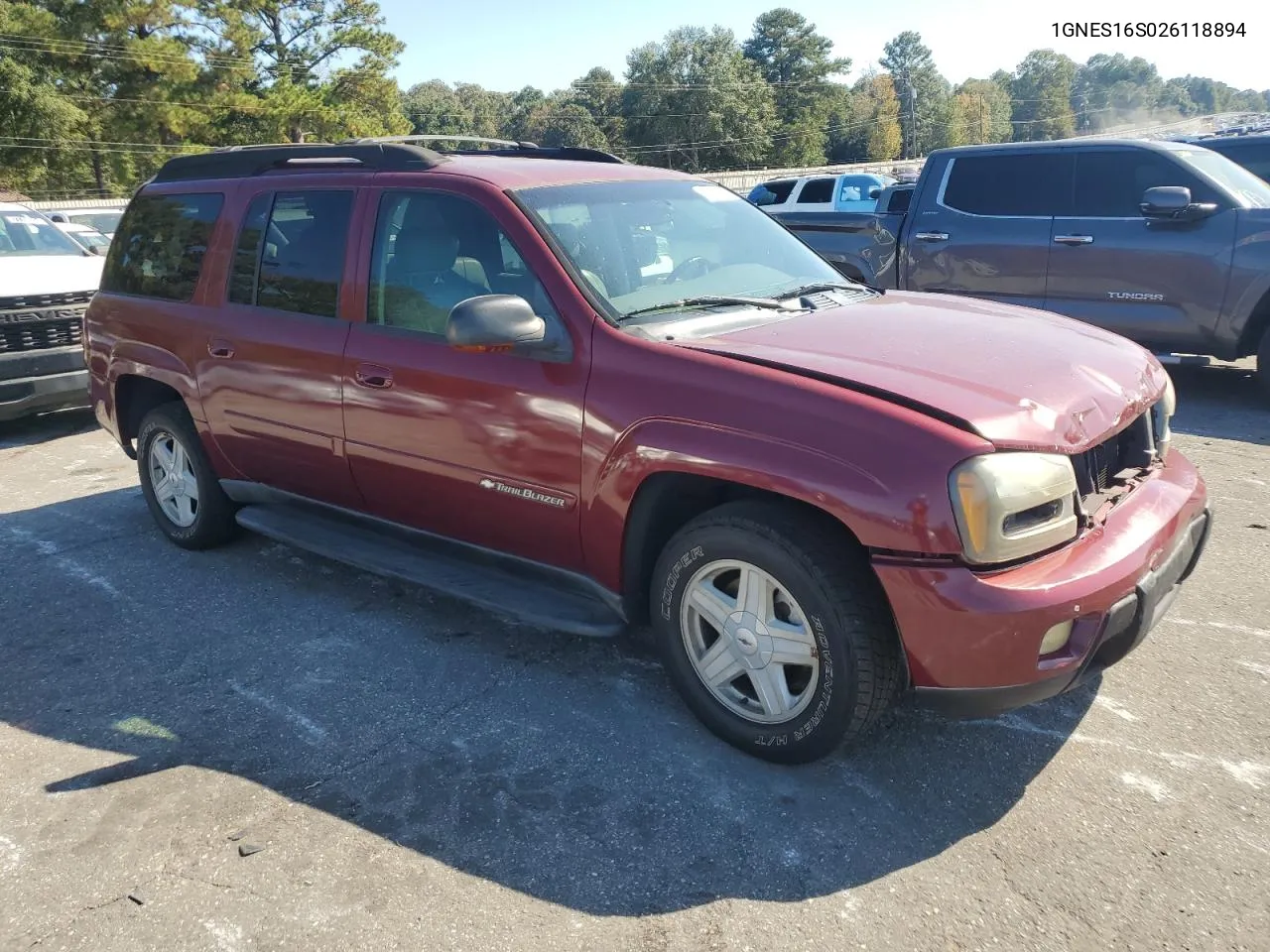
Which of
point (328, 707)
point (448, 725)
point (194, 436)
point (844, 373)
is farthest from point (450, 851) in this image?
point (194, 436)

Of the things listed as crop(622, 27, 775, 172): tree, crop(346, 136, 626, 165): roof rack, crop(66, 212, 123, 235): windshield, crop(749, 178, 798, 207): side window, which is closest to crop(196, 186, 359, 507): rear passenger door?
crop(346, 136, 626, 165): roof rack

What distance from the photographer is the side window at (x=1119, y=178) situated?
24.8ft

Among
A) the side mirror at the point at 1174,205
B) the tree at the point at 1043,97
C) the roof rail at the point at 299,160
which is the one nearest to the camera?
the roof rail at the point at 299,160

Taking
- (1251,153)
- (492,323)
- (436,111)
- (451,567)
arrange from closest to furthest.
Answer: (492,323) → (451,567) → (1251,153) → (436,111)

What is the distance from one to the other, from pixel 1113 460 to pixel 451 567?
2330 mm

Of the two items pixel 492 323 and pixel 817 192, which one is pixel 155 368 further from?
pixel 817 192

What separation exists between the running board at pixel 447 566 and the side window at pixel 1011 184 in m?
6.24

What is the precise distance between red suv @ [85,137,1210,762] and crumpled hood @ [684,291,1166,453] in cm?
2

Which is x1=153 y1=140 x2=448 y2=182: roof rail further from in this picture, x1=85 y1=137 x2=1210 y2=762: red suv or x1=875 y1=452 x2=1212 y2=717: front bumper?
x1=875 y1=452 x2=1212 y2=717: front bumper

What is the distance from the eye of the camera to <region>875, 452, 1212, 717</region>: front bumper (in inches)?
101

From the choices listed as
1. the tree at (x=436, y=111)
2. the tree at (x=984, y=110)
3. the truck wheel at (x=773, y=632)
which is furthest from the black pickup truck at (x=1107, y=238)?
the tree at (x=984, y=110)

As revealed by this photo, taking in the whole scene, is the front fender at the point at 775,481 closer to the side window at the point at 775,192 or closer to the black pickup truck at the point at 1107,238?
the black pickup truck at the point at 1107,238

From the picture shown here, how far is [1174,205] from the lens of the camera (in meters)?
7.11

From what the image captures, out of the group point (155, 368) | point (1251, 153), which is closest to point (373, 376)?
point (155, 368)
